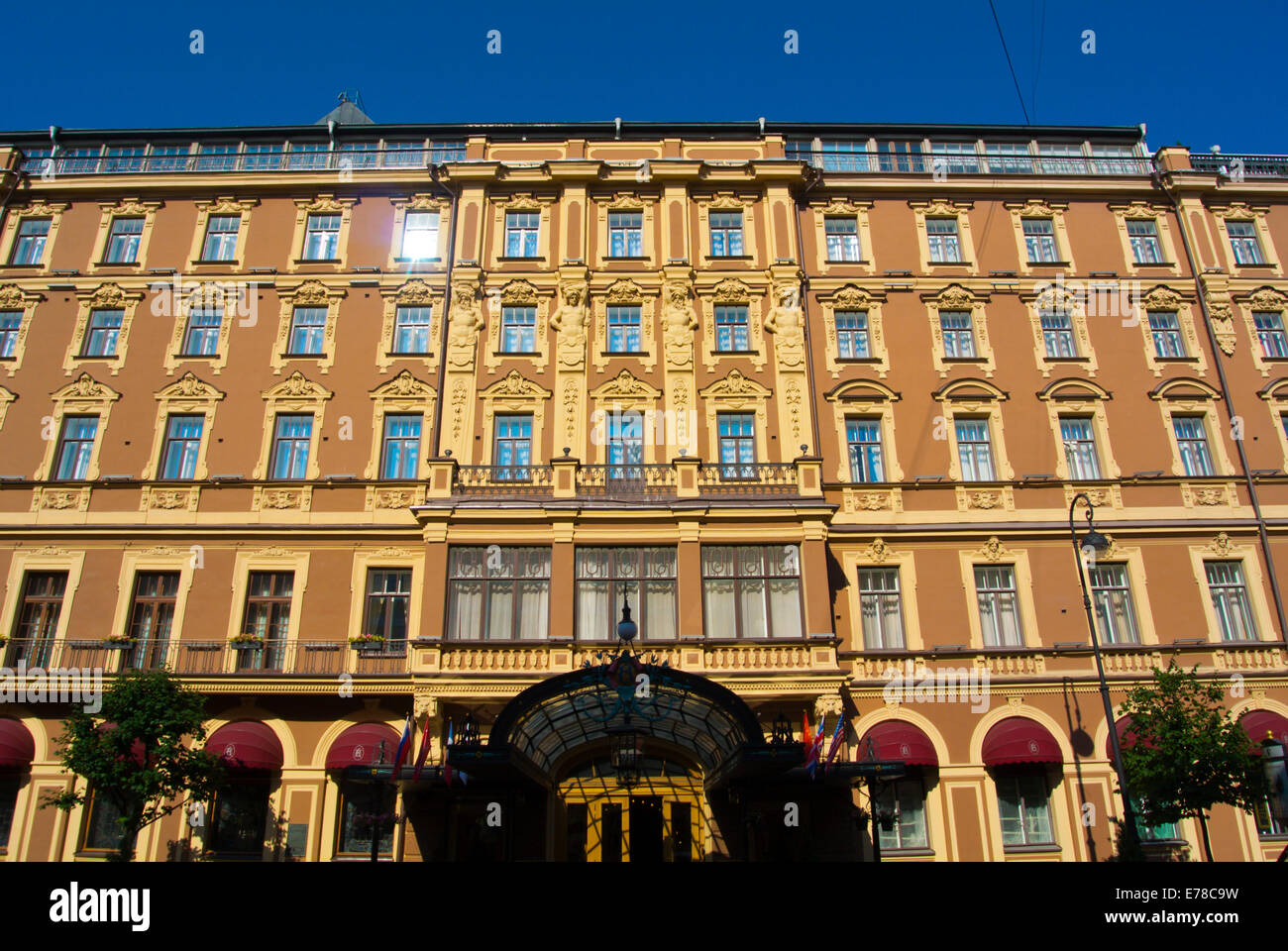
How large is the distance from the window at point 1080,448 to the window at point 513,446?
56.7ft

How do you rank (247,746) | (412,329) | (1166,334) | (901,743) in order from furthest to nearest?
(1166,334)
(412,329)
(901,743)
(247,746)

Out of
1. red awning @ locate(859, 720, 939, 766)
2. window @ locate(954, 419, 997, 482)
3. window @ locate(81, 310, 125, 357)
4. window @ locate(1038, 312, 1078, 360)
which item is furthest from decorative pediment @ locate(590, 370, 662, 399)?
window @ locate(81, 310, 125, 357)

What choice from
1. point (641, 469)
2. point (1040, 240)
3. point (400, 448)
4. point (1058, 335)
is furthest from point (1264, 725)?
point (400, 448)

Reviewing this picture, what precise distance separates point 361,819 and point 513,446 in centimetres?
1156

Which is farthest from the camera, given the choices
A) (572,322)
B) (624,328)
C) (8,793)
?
(624,328)

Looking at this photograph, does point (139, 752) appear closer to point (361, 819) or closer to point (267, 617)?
point (267, 617)

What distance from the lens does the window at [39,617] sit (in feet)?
80.3

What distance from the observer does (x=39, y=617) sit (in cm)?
2520

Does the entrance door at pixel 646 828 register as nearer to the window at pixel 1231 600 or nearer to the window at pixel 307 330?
the window at pixel 1231 600
